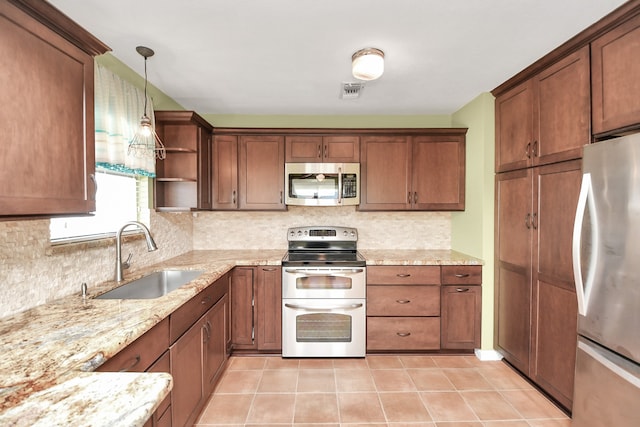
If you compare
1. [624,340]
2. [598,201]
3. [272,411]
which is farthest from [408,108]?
[272,411]

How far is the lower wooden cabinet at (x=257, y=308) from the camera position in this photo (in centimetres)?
269

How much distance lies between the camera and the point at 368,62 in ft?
6.31

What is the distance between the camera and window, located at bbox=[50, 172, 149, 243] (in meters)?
1.74

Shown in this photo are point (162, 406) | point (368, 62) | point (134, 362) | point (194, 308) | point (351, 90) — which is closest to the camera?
point (134, 362)

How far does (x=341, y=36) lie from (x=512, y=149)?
164cm

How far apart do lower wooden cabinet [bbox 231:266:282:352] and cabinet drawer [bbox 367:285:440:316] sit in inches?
33.2

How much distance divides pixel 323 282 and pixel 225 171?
4.95ft

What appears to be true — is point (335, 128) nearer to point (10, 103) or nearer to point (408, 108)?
point (408, 108)

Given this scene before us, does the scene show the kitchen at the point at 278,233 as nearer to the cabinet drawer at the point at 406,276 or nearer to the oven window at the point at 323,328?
the cabinet drawer at the point at 406,276

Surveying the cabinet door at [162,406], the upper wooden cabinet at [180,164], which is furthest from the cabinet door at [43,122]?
the upper wooden cabinet at [180,164]

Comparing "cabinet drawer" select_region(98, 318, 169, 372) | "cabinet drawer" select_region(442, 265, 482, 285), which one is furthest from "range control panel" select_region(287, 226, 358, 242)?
"cabinet drawer" select_region(98, 318, 169, 372)

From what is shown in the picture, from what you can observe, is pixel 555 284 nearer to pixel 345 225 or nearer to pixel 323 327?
pixel 323 327

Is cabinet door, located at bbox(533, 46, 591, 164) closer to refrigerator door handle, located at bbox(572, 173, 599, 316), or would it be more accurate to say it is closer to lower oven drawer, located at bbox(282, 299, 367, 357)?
refrigerator door handle, located at bbox(572, 173, 599, 316)

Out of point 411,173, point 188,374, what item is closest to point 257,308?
point 188,374
